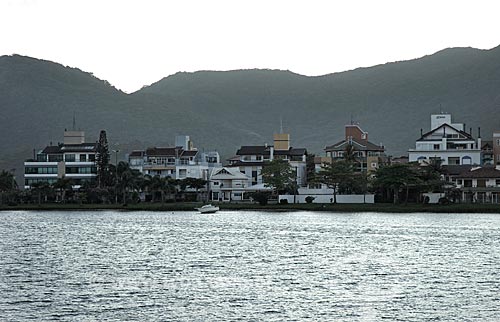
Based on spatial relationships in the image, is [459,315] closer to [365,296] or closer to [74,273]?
[365,296]

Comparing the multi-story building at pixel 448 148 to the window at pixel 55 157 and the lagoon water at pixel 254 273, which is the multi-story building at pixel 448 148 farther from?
the window at pixel 55 157

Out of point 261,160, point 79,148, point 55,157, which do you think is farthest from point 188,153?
point 55,157

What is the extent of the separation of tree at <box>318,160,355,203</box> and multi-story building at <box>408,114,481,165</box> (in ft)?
52.6

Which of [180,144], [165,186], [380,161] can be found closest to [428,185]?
[380,161]

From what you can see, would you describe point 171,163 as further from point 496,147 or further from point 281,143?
point 496,147

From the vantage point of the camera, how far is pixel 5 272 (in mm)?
38312

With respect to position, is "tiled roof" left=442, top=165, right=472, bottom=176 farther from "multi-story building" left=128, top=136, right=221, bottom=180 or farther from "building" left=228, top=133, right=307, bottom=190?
"multi-story building" left=128, top=136, right=221, bottom=180

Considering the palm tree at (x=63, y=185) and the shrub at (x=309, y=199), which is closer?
the shrub at (x=309, y=199)

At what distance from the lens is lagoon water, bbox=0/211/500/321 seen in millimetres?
28484

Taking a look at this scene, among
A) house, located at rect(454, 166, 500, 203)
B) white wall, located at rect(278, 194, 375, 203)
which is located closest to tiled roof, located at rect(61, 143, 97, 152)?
white wall, located at rect(278, 194, 375, 203)

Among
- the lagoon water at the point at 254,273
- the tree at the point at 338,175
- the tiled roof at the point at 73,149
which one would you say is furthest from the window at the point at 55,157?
the lagoon water at the point at 254,273

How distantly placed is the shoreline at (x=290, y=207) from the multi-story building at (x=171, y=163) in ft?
40.5

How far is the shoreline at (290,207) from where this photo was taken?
85750mm

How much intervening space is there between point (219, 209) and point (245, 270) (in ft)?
193
